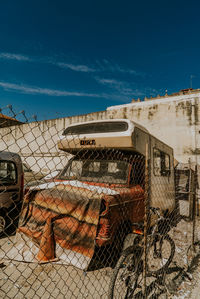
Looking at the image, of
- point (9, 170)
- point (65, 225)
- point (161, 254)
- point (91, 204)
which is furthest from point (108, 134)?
point (9, 170)

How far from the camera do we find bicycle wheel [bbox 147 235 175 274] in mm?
3094

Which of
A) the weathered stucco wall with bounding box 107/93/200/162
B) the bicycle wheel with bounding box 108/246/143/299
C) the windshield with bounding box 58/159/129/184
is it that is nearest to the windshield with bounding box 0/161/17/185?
the windshield with bounding box 58/159/129/184

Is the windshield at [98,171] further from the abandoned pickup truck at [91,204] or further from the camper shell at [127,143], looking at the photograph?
the camper shell at [127,143]

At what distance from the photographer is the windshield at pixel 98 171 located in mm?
3882

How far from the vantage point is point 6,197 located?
439cm

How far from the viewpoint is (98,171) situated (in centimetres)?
425

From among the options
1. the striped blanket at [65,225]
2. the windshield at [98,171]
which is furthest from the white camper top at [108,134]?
the striped blanket at [65,225]

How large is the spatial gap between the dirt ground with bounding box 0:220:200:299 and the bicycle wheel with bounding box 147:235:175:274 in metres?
0.19

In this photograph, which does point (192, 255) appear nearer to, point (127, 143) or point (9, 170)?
point (127, 143)

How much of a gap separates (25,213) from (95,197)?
1625 millimetres

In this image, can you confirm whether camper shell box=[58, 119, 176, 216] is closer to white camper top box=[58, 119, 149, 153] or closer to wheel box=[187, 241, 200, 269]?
white camper top box=[58, 119, 149, 153]

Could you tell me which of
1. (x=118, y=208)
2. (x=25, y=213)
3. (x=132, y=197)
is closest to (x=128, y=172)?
(x=132, y=197)

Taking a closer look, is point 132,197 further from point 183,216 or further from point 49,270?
point 183,216

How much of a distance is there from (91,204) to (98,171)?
1.45 metres
